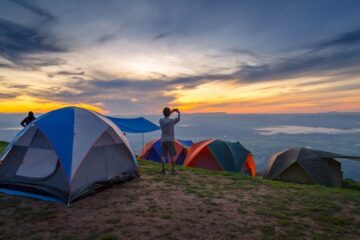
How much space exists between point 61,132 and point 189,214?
4612 mm

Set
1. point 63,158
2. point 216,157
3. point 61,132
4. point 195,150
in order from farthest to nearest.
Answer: point 195,150 < point 216,157 < point 61,132 < point 63,158

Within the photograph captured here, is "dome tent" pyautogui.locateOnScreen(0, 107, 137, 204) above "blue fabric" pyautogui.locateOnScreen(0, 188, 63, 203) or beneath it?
above

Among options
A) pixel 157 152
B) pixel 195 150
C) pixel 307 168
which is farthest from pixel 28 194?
pixel 307 168

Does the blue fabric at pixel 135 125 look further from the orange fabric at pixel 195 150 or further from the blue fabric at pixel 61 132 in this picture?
the blue fabric at pixel 61 132

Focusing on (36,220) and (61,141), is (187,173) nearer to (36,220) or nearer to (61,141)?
(61,141)

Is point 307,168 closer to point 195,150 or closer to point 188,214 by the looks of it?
point 195,150

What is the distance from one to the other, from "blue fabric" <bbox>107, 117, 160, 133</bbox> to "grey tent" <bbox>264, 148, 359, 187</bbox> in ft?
28.7

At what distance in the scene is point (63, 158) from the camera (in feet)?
22.2

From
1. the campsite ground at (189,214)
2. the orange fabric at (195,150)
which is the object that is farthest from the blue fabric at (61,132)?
the orange fabric at (195,150)

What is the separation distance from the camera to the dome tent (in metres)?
6.77

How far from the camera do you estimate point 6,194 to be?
280 inches

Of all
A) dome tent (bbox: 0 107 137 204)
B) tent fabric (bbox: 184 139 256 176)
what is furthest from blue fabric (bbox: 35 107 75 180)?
tent fabric (bbox: 184 139 256 176)

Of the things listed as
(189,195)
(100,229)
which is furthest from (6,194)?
(189,195)

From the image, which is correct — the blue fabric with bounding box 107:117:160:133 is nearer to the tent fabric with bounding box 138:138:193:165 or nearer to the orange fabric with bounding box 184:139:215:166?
the tent fabric with bounding box 138:138:193:165
